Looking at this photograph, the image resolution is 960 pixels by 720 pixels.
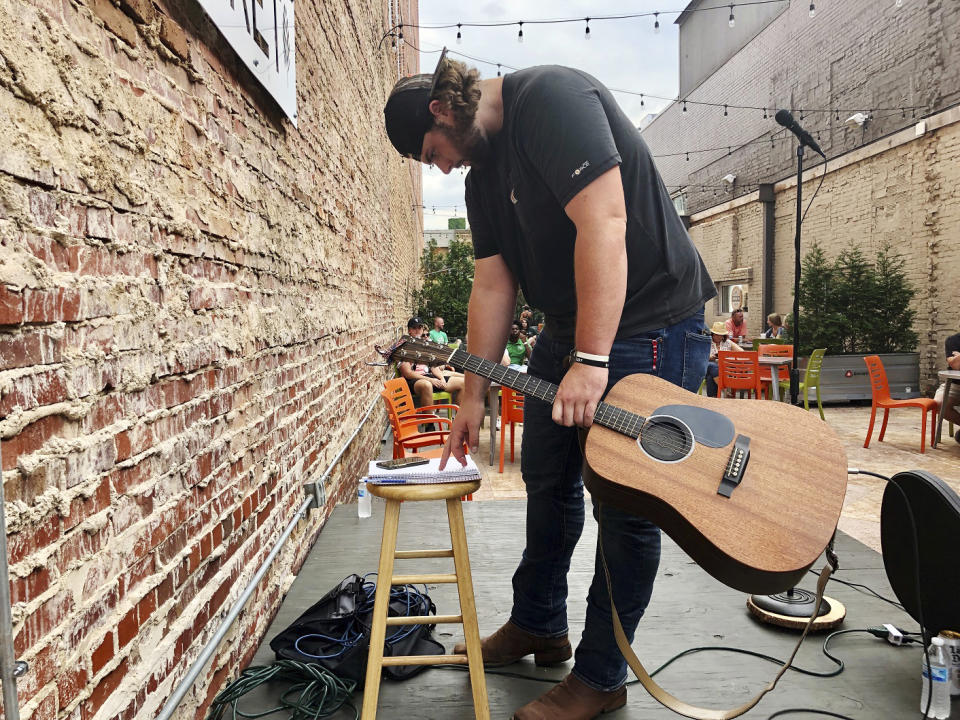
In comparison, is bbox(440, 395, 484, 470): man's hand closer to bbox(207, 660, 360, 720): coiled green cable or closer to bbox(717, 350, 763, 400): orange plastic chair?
bbox(207, 660, 360, 720): coiled green cable

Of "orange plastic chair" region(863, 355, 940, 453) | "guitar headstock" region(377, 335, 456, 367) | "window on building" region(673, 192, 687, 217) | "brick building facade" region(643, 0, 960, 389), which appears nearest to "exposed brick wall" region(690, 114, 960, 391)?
"brick building facade" region(643, 0, 960, 389)

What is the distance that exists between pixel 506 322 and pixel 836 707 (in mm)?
1470

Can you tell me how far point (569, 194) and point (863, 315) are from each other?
9.68 meters

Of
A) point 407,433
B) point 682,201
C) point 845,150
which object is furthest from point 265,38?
point 682,201

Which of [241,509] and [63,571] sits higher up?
[63,571]

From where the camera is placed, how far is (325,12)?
365cm

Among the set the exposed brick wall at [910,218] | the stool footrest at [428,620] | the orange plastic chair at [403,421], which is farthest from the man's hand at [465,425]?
the exposed brick wall at [910,218]

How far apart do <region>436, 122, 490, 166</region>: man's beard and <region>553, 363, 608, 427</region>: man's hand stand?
68 centimetres

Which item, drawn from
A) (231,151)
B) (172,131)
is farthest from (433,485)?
(231,151)

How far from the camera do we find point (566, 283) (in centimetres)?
181

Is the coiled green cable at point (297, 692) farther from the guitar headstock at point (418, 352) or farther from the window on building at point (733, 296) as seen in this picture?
the window on building at point (733, 296)

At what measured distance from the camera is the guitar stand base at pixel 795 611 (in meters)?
2.21

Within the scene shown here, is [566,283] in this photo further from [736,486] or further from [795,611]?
[795,611]

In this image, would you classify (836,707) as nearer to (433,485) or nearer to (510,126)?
(433,485)
